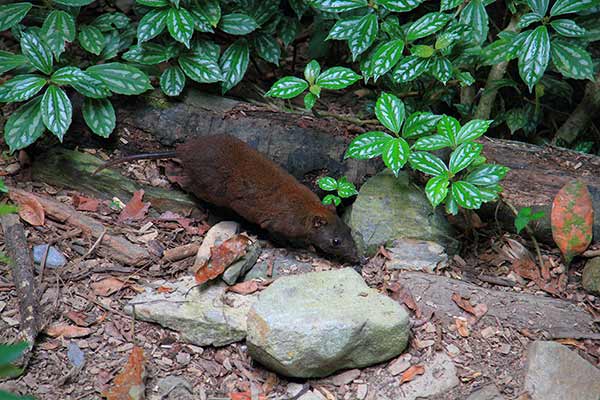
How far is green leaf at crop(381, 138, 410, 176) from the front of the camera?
4535mm

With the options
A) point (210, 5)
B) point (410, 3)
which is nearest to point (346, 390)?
point (410, 3)

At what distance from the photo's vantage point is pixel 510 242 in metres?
5.08

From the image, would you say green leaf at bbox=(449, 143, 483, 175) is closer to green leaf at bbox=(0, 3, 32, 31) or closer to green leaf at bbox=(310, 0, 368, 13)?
green leaf at bbox=(310, 0, 368, 13)

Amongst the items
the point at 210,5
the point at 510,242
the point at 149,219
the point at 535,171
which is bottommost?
the point at 149,219

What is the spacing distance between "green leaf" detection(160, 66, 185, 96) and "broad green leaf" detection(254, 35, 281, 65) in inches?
30.5

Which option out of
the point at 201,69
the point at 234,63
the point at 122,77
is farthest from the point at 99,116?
the point at 234,63

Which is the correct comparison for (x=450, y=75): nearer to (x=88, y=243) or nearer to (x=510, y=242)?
(x=510, y=242)

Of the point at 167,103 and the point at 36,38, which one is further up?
the point at 36,38

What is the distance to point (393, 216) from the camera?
16.6 feet

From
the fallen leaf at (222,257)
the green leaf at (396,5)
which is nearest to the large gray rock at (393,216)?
the fallen leaf at (222,257)

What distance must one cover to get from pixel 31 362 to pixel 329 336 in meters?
1.78

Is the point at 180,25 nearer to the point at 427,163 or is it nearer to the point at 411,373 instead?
the point at 427,163

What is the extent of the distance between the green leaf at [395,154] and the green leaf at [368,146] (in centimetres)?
7

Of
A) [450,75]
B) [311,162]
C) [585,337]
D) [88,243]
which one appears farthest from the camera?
[311,162]
